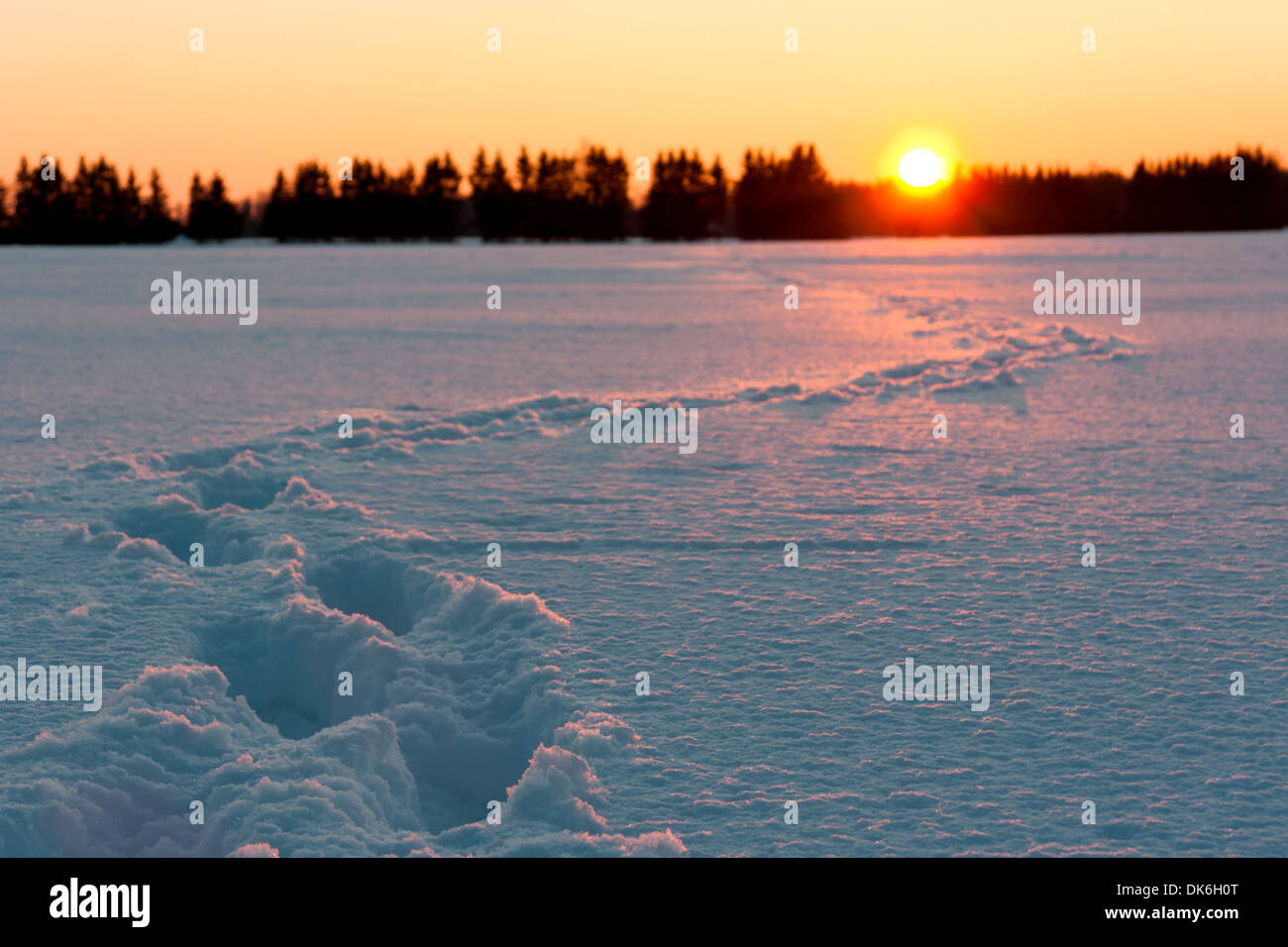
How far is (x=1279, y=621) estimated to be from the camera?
5.12 m

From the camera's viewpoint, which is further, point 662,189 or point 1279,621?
point 662,189

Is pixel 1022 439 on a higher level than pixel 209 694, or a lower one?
higher

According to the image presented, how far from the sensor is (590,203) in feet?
326

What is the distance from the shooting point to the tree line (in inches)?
3575

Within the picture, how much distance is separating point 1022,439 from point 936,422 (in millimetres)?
1026

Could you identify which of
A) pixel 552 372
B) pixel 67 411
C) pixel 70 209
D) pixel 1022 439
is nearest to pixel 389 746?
pixel 1022 439

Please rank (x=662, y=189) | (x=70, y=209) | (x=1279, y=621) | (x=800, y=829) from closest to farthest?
(x=800, y=829) < (x=1279, y=621) < (x=70, y=209) < (x=662, y=189)

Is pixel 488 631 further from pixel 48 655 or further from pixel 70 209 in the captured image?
pixel 70 209

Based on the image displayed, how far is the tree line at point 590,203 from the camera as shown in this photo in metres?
90.8

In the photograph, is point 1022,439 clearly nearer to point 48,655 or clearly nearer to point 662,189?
point 48,655

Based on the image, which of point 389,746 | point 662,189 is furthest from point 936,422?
point 662,189
